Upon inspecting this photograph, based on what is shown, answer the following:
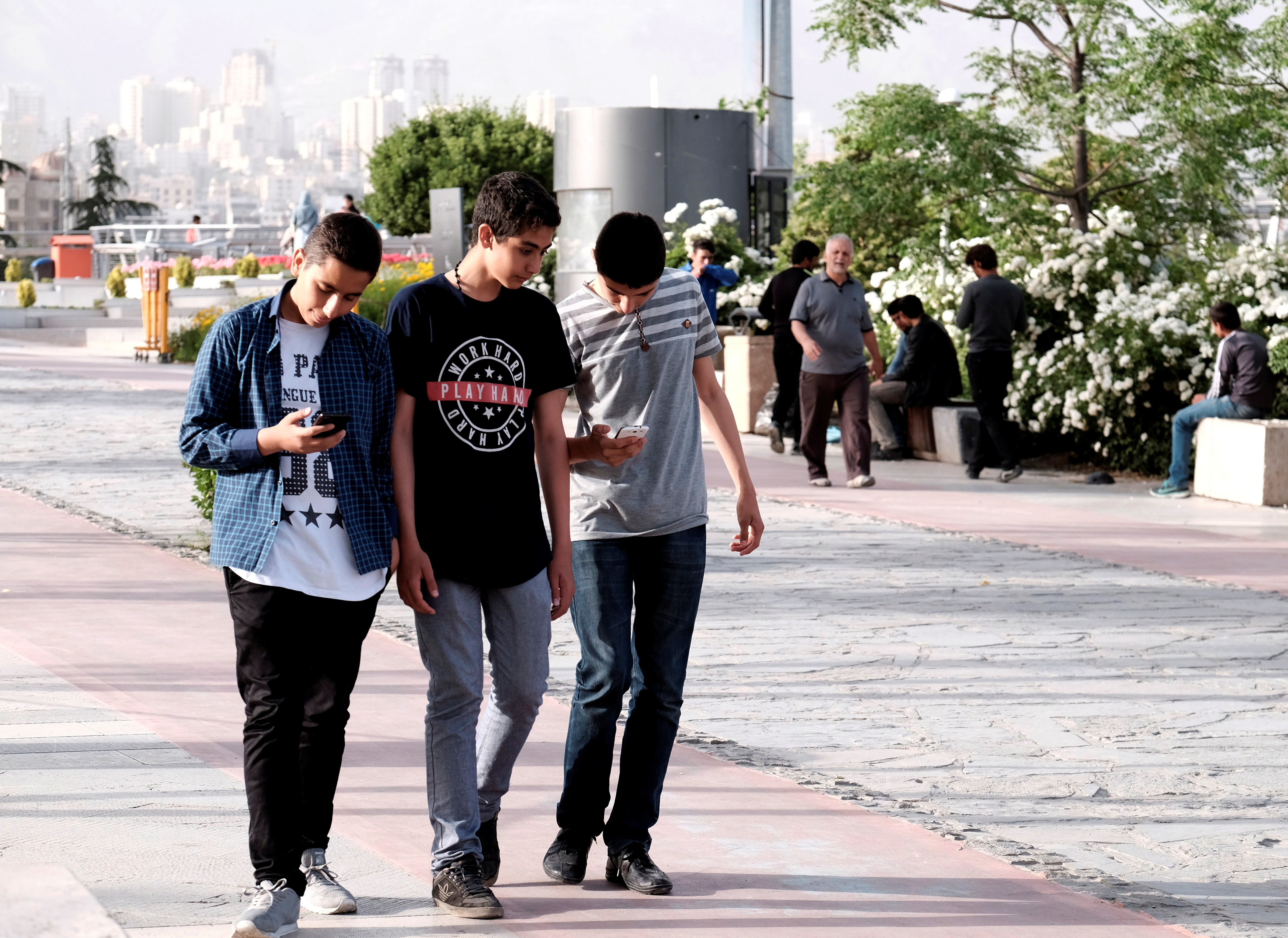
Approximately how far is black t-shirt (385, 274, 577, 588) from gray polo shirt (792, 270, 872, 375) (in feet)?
27.2

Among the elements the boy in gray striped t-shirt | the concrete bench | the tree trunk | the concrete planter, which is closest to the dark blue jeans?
the boy in gray striped t-shirt

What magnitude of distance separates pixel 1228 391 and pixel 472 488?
32.0 feet

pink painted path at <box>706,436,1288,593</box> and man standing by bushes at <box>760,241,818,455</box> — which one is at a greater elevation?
man standing by bushes at <box>760,241,818,455</box>

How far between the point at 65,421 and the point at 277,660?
13954 mm

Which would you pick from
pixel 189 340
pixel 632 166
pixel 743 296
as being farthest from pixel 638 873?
pixel 189 340

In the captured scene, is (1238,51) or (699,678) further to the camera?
(1238,51)

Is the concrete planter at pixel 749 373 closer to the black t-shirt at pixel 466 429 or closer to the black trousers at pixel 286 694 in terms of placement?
the black t-shirt at pixel 466 429

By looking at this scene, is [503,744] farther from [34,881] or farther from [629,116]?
[629,116]

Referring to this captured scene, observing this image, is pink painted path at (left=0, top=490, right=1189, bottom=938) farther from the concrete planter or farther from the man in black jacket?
the concrete planter

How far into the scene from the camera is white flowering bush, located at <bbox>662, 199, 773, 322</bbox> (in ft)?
63.7

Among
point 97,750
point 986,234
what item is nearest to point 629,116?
point 986,234

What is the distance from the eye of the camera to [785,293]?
45.9 feet

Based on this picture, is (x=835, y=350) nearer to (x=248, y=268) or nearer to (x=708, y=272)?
(x=708, y=272)

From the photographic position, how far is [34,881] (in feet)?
7.63
